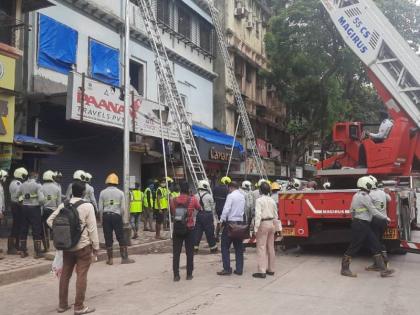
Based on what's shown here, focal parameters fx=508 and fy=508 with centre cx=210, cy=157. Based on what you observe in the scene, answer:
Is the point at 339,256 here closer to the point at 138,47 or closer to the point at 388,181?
the point at 388,181

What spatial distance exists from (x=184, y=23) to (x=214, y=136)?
5.31 metres

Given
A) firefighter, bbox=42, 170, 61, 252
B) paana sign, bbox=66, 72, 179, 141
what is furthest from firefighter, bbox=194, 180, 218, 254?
paana sign, bbox=66, 72, 179, 141

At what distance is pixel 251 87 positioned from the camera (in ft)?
97.6

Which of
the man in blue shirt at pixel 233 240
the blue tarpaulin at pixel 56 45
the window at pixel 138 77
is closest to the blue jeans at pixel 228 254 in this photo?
the man in blue shirt at pixel 233 240

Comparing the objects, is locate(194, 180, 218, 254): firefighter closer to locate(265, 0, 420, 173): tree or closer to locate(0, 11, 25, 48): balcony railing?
locate(0, 11, 25, 48): balcony railing

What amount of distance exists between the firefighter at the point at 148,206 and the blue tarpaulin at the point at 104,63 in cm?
391

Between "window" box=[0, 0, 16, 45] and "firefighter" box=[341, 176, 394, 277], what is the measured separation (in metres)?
9.21

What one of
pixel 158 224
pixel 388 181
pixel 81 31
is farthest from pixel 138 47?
pixel 388 181

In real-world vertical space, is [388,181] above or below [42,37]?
below

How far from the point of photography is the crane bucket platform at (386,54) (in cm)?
1083

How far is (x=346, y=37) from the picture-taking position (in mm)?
11961

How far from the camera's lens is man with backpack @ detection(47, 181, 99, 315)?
6.32 meters

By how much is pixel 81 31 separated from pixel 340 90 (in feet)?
48.8

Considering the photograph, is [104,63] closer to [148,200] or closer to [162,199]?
[148,200]
